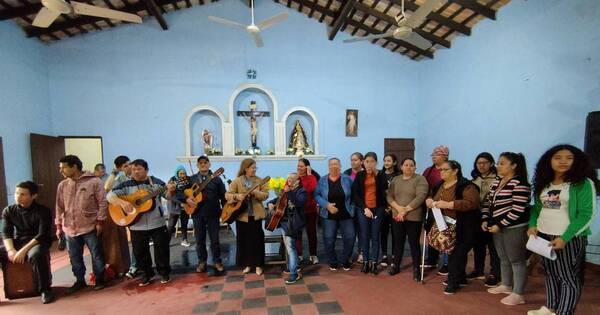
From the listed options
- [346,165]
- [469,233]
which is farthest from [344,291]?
[346,165]

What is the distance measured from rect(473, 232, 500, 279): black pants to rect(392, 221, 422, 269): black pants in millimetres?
643

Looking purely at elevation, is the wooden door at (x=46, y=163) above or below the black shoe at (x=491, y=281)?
above

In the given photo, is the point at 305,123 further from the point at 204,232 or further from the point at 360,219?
the point at 204,232

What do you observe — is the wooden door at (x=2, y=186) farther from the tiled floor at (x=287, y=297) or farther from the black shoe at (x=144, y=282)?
the black shoe at (x=144, y=282)

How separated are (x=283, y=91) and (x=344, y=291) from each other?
4.96 meters

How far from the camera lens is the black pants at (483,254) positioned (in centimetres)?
286

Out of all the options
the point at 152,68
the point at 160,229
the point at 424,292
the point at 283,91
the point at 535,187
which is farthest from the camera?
the point at 283,91

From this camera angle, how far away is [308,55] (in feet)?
21.9

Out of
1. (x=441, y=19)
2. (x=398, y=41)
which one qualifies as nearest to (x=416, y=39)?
(x=441, y=19)

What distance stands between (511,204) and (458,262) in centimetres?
78

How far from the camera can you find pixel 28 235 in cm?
279

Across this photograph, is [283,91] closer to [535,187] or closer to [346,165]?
[346,165]

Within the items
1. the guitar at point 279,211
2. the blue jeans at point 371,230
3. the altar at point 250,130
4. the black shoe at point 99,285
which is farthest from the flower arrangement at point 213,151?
the blue jeans at point 371,230

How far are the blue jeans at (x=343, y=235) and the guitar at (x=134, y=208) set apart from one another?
2074mm
